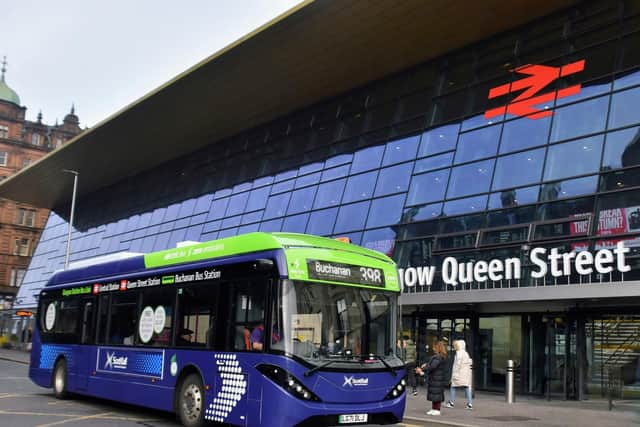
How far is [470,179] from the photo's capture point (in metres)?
21.8

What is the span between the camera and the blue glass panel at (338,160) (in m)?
27.9

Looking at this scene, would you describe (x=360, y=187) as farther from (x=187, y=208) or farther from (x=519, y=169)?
(x=187, y=208)

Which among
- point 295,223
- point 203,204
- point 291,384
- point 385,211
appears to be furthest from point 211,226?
point 291,384

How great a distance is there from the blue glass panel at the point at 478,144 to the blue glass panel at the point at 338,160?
6.05 m

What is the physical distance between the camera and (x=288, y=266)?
32.5 feet

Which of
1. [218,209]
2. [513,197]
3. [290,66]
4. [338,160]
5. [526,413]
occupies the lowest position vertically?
[526,413]

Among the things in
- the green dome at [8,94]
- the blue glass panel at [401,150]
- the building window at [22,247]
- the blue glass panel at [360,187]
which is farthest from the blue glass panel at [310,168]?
the green dome at [8,94]

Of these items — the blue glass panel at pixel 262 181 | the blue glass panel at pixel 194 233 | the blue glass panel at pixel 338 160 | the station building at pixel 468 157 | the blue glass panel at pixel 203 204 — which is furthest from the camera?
the blue glass panel at pixel 203 204

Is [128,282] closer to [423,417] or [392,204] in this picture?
[423,417]

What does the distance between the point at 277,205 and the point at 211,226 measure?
555 cm

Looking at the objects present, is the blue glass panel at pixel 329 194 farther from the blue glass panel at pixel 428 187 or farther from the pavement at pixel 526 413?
the pavement at pixel 526 413

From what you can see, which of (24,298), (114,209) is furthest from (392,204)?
(24,298)

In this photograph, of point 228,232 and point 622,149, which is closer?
point 622,149

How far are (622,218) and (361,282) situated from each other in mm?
9492
